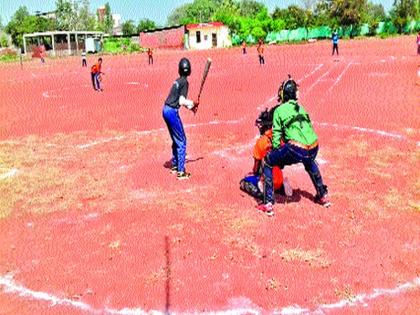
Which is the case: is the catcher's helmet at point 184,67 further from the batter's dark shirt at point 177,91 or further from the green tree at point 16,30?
the green tree at point 16,30

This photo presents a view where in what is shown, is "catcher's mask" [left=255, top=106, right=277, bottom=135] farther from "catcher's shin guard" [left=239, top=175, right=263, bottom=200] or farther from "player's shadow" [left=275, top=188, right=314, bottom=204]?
"player's shadow" [left=275, top=188, right=314, bottom=204]

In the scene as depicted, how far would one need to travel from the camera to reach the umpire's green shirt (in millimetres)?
7039

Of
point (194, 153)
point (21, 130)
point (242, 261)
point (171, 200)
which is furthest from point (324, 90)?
point (242, 261)

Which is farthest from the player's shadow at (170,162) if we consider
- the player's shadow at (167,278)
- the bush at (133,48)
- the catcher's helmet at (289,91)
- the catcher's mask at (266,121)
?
the bush at (133,48)

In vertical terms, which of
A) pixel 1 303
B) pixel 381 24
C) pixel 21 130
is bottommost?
pixel 1 303

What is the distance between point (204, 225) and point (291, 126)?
73.3 inches

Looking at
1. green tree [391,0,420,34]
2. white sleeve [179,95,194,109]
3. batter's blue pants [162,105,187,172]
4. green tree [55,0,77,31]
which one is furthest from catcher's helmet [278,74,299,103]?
green tree [55,0,77,31]

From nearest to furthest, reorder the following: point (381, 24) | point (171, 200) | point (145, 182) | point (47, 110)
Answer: point (171, 200) → point (145, 182) → point (47, 110) → point (381, 24)

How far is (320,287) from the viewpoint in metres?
5.54

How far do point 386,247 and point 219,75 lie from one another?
898 inches

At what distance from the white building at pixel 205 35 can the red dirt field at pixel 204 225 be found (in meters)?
58.2

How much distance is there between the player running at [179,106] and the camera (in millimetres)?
8922

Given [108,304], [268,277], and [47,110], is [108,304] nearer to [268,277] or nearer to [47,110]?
[268,277]

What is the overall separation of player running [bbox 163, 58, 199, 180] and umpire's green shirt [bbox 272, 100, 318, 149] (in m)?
2.28
